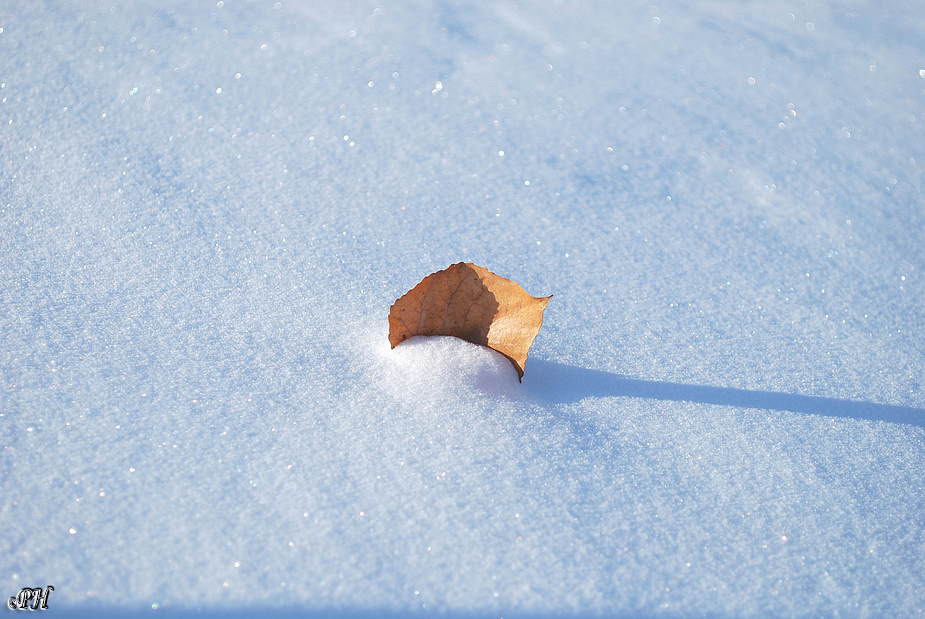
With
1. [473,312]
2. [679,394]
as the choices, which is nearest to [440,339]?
[473,312]

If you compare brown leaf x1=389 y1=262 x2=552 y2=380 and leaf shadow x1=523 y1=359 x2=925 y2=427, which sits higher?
brown leaf x1=389 y1=262 x2=552 y2=380

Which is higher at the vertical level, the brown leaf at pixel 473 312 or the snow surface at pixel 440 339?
the brown leaf at pixel 473 312

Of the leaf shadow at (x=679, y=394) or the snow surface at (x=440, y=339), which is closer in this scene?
the snow surface at (x=440, y=339)

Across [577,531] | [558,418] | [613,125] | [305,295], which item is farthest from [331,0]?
[577,531]

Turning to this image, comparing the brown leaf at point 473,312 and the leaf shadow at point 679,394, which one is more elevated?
the brown leaf at point 473,312

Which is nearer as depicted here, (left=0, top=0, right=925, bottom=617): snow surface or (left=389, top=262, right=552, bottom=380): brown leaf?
(left=0, top=0, right=925, bottom=617): snow surface
